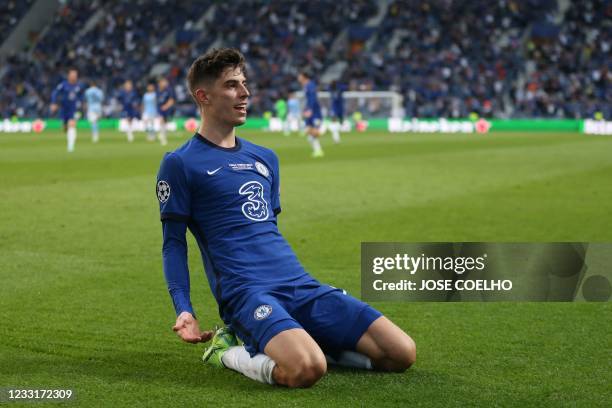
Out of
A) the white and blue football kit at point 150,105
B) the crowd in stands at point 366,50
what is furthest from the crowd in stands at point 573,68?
the white and blue football kit at point 150,105

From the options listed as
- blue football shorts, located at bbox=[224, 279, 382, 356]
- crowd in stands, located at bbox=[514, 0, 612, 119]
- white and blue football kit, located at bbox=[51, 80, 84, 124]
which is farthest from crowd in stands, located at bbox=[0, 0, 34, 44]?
blue football shorts, located at bbox=[224, 279, 382, 356]

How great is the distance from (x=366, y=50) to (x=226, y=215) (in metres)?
49.2

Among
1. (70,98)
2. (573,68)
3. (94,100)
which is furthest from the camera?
(573,68)

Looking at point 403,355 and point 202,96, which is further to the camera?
point 202,96

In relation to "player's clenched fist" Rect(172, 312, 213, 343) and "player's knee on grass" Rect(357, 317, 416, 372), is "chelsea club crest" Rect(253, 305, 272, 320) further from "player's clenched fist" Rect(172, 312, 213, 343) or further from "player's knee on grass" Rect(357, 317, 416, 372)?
"player's knee on grass" Rect(357, 317, 416, 372)

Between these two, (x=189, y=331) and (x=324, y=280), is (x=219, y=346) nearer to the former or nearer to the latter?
(x=189, y=331)

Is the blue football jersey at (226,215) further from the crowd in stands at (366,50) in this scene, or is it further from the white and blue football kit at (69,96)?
the crowd in stands at (366,50)

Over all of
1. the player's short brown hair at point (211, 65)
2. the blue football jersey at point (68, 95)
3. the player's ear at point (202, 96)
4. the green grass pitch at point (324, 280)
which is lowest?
the green grass pitch at point (324, 280)

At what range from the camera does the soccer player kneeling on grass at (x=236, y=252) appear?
5.08 metres

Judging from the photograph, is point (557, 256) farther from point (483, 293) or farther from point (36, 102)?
point (36, 102)

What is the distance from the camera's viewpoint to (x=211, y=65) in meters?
5.17

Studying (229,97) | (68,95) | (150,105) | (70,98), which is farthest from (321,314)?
(150,105)

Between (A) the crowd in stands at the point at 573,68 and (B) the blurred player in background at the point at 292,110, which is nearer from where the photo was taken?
(B) the blurred player in background at the point at 292,110

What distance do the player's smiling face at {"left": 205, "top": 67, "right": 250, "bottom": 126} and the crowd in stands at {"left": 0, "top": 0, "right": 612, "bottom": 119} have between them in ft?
135
